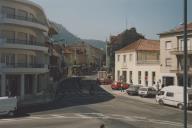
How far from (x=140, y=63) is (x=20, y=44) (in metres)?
24.8

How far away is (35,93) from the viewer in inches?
2056

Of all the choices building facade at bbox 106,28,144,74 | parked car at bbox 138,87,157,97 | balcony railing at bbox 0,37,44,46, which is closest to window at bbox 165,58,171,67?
parked car at bbox 138,87,157,97

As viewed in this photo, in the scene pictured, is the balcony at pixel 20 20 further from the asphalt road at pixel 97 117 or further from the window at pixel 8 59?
the asphalt road at pixel 97 117

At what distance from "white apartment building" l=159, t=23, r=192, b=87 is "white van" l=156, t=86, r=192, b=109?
43.1ft

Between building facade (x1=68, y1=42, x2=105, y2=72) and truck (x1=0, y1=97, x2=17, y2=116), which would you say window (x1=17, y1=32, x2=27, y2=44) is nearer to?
truck (x1=0, y1=97, x2=17, y2=116)

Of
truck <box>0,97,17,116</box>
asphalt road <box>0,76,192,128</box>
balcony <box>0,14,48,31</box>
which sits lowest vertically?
asphalt road <box>0,76,192,128</box>

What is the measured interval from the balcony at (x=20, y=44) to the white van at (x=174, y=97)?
18.3m

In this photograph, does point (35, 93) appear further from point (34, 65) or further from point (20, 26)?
point (20, 26)

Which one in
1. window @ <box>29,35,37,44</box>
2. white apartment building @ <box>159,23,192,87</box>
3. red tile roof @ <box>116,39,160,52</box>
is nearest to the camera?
window @ <box>29,35,37,44</box>

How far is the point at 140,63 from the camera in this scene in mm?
65938

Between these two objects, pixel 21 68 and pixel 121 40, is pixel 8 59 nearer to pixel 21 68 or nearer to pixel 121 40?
pixel 21 68

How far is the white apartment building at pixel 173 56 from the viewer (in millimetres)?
53188

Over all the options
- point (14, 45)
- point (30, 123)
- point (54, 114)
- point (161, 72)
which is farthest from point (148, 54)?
point (30, 123)

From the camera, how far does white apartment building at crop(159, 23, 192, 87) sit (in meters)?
53.2
